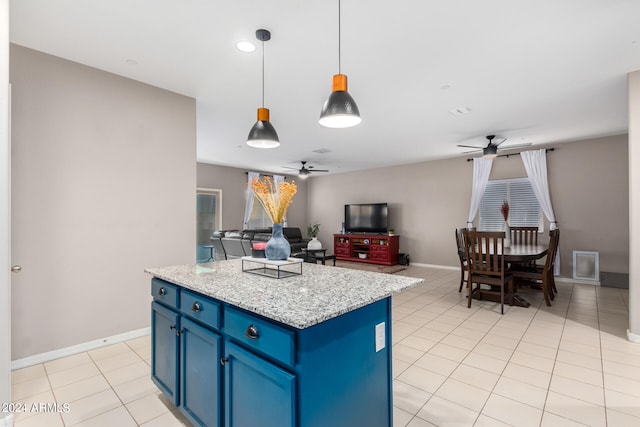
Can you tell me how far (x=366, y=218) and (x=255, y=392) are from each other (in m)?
7.32

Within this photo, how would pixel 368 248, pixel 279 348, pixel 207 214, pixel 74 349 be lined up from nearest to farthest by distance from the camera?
pixel 279 348 < pixel 74 349 < pixel 207 214 < pixel 368 248

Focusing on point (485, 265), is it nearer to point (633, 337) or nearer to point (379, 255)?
point (633, 337)

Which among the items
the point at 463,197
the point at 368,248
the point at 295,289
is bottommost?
the point at 368,248

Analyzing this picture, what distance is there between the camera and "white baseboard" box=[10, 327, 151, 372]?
2.51m

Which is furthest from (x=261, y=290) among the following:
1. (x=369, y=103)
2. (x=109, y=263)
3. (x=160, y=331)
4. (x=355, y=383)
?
(x=369, y=103)

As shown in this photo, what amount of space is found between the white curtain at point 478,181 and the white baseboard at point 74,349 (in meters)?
6.41

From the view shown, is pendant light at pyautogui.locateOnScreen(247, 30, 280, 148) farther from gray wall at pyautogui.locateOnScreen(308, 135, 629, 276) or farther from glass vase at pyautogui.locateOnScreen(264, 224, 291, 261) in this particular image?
gray wall at pyautogui.locateOnScreen(308, 135, 629, 276)

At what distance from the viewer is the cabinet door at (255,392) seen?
1152mm

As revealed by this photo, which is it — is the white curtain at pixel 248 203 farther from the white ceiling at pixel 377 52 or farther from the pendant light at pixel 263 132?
the pendant light at pixel 263 132

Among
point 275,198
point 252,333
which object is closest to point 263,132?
point 275,198

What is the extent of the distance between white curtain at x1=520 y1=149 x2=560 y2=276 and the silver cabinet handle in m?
6.49

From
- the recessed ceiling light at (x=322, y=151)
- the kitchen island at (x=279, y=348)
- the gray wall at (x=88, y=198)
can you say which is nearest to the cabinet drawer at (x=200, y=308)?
the kitchen island at (x=279, y=348)

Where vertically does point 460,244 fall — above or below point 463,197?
below

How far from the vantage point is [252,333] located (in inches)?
50.6
